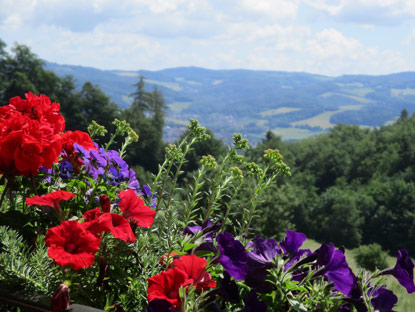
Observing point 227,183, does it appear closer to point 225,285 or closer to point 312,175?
point 225,285

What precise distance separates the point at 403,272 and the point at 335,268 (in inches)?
10.0

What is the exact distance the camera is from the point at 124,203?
1371mm

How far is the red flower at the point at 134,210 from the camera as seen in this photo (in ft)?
4.50

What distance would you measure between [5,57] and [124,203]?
2697 inches

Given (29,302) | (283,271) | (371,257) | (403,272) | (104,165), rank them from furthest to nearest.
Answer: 1. (371,257)
2. (104,165)
3. (403,272)
4. (283,271)
5. (29,302)

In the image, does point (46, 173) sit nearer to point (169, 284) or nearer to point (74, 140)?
point (74, 140)

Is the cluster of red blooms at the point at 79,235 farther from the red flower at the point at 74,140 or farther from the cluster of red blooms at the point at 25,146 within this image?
the red flower at the point at 74,140

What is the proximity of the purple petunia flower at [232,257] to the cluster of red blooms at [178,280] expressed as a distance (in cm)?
6

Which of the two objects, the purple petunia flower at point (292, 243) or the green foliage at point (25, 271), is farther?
the purple petunia flower at point (292, 243)

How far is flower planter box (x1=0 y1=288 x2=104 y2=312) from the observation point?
108cm

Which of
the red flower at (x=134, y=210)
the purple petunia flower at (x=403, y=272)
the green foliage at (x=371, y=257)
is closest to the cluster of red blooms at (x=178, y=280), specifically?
the red flower at (x=134, y=210)

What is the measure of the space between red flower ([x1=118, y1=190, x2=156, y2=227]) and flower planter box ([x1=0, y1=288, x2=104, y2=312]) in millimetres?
352

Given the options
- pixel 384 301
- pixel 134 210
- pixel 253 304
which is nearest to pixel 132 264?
pixel 134 210

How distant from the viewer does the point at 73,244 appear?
1121mm
